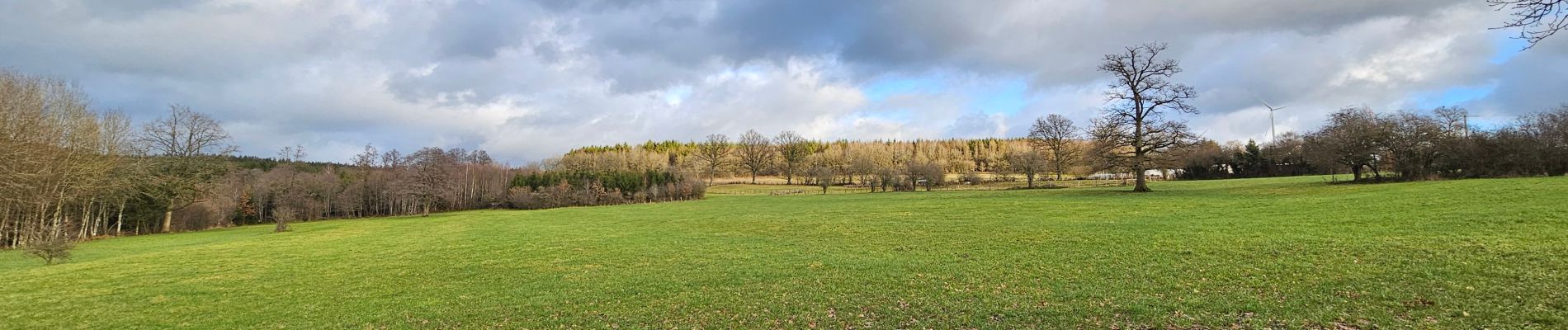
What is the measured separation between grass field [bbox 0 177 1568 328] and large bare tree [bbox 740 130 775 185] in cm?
9359

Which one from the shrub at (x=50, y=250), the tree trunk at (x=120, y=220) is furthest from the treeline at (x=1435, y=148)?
the tree trunk at (x=120, y=220)

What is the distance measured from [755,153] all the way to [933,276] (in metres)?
108

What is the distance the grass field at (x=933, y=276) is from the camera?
29.6ft

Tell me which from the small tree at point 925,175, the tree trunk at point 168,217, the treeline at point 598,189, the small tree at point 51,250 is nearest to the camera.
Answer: the small tree at point 51,250

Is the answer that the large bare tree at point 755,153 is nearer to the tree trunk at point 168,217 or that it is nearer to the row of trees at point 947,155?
the row of trees at point 947,155

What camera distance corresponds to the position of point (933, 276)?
1292 cm

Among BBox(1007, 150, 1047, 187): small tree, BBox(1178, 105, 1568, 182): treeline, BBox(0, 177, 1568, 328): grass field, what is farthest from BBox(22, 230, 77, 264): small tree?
BBox(1007, 150, 1047, 187): small tree

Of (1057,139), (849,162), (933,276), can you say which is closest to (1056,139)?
(1057,139)

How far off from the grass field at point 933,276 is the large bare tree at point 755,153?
307ft

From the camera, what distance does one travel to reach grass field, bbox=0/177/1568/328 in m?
9.01

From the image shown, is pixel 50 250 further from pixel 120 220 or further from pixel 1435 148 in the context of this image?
pixel 1435 148

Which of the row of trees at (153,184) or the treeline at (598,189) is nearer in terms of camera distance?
the row of trees at (153,184)

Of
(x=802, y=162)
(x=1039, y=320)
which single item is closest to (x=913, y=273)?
(x=1039, y=320)

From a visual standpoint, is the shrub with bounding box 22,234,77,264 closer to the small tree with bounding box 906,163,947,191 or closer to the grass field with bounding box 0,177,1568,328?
the grass field with bounding box 0,177,1568,328
